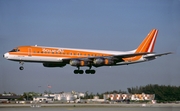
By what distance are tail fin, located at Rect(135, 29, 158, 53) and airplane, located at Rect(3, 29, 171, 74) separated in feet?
13.2

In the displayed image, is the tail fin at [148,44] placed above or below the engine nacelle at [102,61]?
above

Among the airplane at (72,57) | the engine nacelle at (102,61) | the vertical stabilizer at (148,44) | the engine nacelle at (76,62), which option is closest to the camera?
the airplane at (72,57)

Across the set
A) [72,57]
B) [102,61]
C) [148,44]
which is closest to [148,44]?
[148,44]

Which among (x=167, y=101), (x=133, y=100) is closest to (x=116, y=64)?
(x=167, y=101)

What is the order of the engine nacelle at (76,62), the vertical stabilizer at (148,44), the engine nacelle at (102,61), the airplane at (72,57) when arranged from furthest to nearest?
1. the vertical stabilizer at (148,44)
2. the engine nacelle at (102,61)
3. the engine nacelle at (76,62)
4. the airplane at (72,57)

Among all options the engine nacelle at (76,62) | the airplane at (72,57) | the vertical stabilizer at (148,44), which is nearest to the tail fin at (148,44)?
the vertical stabilizer at (148,44)

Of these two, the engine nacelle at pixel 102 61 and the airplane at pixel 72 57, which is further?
the engine nacelle at pixel 102 61

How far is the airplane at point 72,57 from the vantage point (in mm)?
47906

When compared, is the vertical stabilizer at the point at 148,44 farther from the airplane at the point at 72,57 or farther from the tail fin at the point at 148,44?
the airplane at the point at 72,57

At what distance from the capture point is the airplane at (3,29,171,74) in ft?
157

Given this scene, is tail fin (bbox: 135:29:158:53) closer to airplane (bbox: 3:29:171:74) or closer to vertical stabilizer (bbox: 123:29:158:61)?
vertical stabilizer (bbox: 123:29:158:61)

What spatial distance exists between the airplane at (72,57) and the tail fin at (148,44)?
4.02 meters

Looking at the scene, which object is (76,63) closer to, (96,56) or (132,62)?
(96,56)

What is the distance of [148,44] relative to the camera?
6275 centimetres
